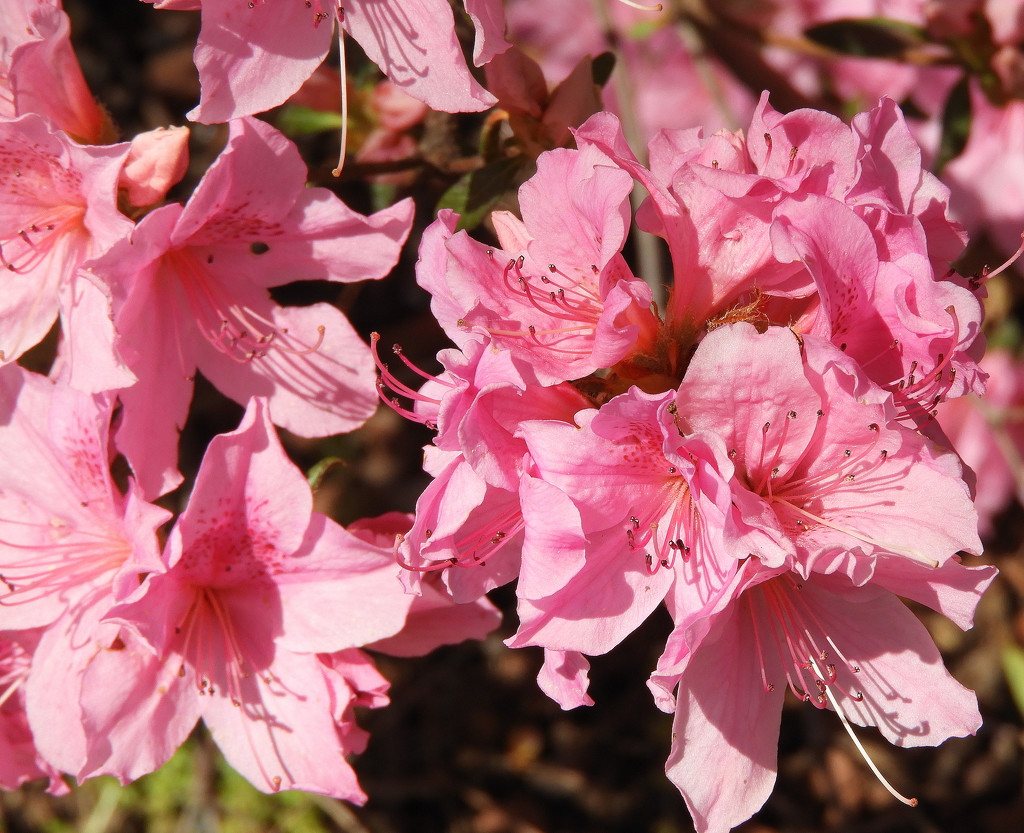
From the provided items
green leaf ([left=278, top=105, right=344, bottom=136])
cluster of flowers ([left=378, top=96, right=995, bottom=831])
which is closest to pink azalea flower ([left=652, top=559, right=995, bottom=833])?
cluster of flowers ([left=378, top=96, right=995, bottom=831])

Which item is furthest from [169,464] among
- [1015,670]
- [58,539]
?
[1015,670]

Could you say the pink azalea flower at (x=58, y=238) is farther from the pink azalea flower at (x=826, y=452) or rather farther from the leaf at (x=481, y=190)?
the pink azalea flower at (x=826, y=452)

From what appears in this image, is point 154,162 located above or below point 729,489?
above

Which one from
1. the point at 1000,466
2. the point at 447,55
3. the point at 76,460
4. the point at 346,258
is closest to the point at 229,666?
the point at 76,460

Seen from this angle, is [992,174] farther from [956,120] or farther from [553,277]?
[553,277]

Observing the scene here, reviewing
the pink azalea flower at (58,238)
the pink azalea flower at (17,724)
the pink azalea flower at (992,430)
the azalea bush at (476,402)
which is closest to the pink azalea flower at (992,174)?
the azalea bush at (476,402)

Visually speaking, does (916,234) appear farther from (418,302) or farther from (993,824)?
(993,824)

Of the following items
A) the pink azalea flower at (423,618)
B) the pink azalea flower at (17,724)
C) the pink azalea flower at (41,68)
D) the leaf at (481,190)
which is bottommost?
the pink azalea flower at (17,724)
